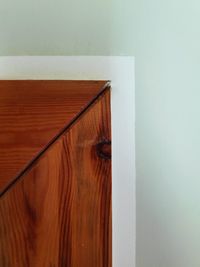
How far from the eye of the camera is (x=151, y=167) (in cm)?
52

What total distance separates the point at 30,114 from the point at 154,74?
0.26 metres

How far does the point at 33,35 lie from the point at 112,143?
27cm

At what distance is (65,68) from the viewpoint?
1.65 ft

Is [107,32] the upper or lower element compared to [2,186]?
upper

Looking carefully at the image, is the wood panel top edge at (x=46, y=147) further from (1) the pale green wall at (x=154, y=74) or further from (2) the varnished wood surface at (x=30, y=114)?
(1) the pale green wall at (x=154, y=74)

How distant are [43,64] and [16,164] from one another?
0.20m

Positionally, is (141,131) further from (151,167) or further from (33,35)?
(33,35)

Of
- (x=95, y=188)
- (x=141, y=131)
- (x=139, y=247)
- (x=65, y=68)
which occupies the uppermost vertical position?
(x=65, y=68)

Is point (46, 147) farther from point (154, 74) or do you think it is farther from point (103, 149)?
point (154, 74)

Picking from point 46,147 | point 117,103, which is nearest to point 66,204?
point 46,147

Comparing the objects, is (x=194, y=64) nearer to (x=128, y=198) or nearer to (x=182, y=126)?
(x=182, y=126)

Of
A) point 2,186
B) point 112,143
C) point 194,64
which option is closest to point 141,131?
point 112,143

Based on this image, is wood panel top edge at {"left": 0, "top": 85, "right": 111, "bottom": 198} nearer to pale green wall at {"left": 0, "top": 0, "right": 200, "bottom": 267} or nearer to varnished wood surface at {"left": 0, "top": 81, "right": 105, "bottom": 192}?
varnished wood surface at {"left": 0, "top": 81, "right": 105, "bottom": 192}

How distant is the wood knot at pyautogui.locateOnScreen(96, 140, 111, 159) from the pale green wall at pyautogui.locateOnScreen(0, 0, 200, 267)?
0.08m
